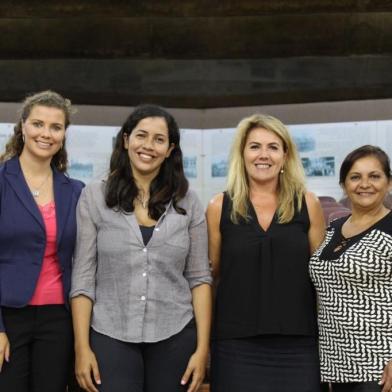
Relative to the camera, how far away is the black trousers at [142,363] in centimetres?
232

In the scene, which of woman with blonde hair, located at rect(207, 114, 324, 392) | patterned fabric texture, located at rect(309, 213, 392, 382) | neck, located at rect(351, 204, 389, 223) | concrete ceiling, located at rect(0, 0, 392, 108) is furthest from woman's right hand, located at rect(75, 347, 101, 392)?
concrete ceiling, located at rect(0, 0, 392, 108)

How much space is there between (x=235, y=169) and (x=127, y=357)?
909 millimetres

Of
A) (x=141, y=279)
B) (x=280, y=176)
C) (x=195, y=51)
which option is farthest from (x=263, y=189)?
(x=195, y=51)

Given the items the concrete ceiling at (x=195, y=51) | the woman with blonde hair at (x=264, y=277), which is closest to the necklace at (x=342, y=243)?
the woman with blonde hair at (x=264, y=277)

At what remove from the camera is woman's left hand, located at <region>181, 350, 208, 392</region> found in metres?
2.39

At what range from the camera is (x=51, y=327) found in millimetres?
2428

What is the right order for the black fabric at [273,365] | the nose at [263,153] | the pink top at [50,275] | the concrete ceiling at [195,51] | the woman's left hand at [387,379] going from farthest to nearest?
the concrete ceiling at [195,51] → the nose at [263,153] → the black fabric at [273,365] → the pink top at [50,275] → the woman's left hand at [387,379]

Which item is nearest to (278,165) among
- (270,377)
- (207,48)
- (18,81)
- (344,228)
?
(344,228)

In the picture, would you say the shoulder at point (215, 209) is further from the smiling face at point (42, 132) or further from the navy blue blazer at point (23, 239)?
the smiling face at point (42, 132)

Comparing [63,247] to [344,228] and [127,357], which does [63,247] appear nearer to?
[127,357]

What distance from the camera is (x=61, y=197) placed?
2.54 m

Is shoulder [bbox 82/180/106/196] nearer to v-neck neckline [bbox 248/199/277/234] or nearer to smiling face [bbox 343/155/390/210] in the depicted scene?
v-neck neckline [bbox 248/199/277/234]

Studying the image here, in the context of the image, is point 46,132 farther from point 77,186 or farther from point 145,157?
point 145,157

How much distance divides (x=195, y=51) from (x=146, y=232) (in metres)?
2.79
